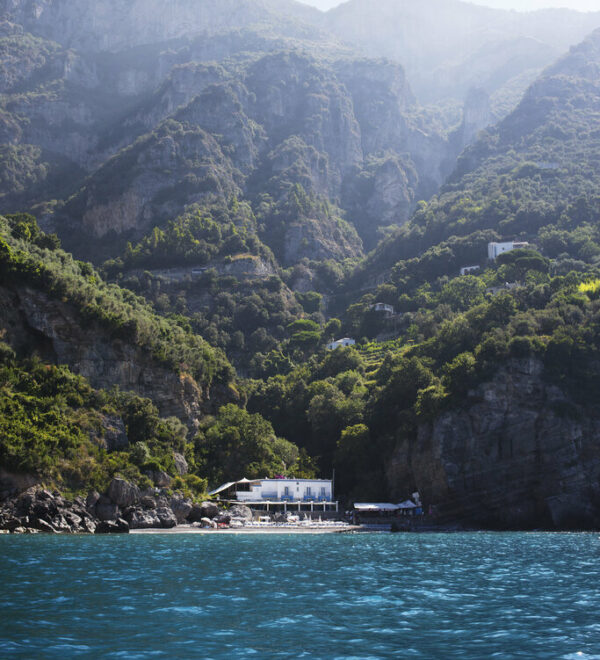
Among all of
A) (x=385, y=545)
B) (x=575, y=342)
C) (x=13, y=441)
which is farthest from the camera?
(x=575, y=342)

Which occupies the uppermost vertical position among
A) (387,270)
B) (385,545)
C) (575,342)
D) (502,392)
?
(387,270)

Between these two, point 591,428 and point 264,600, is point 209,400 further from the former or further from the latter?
point 264,600

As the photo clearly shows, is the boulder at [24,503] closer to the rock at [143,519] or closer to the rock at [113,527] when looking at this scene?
the rock at [113,527]

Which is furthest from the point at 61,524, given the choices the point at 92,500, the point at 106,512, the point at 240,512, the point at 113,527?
the point at 240,512

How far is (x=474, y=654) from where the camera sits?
648 inches

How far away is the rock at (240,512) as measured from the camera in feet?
228

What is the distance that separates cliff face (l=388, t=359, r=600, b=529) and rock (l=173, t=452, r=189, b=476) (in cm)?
2392

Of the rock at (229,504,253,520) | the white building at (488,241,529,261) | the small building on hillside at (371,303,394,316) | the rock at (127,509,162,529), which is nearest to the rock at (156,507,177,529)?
the rock at (127,509,162,529)

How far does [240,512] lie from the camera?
2756 inches

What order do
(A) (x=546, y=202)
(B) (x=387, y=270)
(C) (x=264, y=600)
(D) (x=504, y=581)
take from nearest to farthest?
(C) (x=264, y=600) → (D) (x=504, y=581) → (A) (x=546, y=202) → (B) (x=387, y=270)

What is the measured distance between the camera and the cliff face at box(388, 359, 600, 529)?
226 feet

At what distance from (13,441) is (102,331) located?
19.8m

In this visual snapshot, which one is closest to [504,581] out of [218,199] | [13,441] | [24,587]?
[24,587]

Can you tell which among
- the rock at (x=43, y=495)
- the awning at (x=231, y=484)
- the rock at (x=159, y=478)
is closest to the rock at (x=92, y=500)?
the rock at (x=43, y=495)
